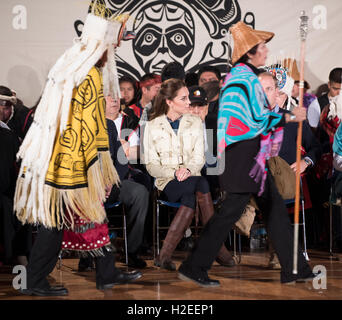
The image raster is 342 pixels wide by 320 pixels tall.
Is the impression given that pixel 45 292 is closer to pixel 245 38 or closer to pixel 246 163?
pixel 246 163

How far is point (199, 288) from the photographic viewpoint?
3.92 meters

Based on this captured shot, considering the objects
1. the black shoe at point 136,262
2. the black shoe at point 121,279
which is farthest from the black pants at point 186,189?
the black shoe at point 121,279

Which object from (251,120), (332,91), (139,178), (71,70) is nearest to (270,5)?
(332,91)

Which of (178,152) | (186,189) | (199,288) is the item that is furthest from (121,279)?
(178,152)

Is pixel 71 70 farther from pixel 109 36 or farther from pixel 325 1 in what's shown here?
pixel 325 1

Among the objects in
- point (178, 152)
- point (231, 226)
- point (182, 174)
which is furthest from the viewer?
point (178, 152)

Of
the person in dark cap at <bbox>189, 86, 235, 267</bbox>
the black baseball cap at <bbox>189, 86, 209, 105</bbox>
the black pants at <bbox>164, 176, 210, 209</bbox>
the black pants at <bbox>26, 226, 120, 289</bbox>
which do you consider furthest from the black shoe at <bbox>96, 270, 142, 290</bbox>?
the black baseball cap at <bbox>189, 86, 209, 105</bbox>

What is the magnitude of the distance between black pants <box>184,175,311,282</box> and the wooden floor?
0.49 feet

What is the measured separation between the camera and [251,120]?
383 cm

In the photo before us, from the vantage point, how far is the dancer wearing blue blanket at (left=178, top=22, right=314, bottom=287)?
3832 millimetres

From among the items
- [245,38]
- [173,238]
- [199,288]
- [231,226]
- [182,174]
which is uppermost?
[245,38]

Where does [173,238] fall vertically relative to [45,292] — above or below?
above

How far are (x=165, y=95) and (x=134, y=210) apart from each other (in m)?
0.97

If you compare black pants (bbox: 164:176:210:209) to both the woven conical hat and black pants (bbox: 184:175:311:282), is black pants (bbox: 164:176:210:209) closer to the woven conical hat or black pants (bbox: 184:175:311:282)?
black pants (bbox: 184:175:311:282)
